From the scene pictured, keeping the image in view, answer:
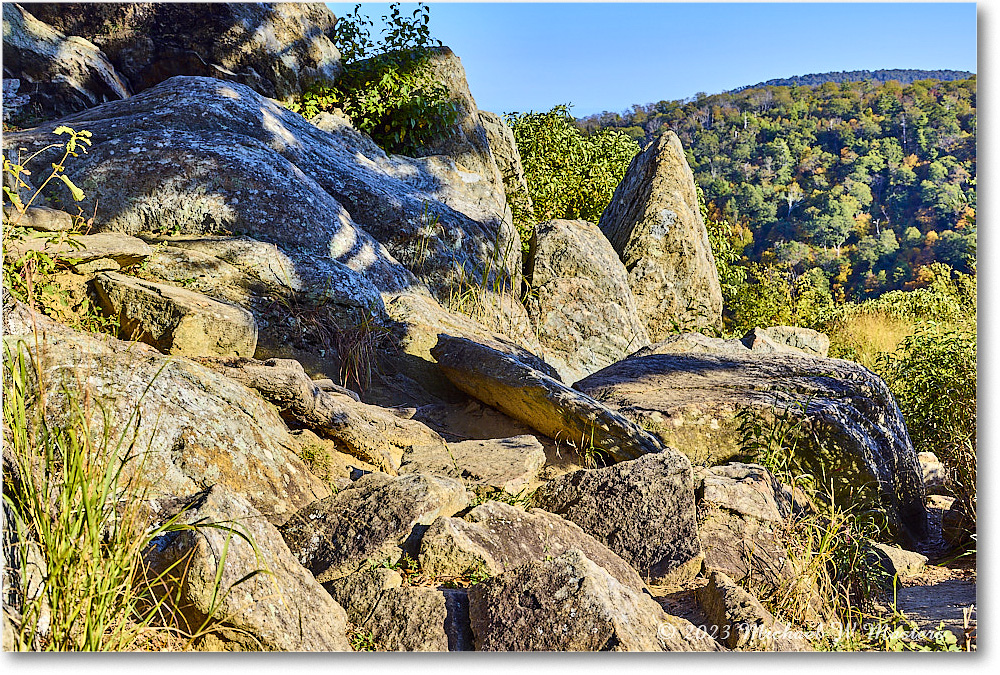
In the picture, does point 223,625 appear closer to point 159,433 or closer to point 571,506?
point 159,433

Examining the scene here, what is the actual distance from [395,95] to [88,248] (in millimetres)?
5087

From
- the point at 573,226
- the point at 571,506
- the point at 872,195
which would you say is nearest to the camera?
the point at 571,506

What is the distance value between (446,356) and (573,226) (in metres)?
4.06

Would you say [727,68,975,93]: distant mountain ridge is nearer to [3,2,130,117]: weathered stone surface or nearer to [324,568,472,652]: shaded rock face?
[324,568,472,652]: shaded rock face

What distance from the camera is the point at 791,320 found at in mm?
10930

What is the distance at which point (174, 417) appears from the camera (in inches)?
107

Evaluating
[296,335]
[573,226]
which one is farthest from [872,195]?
[296,335]

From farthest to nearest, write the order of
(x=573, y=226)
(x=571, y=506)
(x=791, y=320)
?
(x=791, y=320)
(x=573, y=226)
(x=571, y=506)

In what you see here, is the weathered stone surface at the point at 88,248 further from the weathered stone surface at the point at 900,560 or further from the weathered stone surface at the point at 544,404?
the weathered stone surface at the point at 900,560

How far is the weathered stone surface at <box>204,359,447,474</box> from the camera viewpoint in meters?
3.24

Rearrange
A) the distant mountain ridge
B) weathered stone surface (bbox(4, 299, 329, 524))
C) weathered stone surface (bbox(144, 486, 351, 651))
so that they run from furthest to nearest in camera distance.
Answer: the distant mountain ridge → weathered stone surface (bbox(4, 299, 329, 524)) → weathered stone surface (bbox(144, 486, 351, 651))

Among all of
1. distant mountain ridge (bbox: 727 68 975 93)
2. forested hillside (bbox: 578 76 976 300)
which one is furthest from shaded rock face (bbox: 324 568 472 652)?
distant mountain ridge (bbox: 727 68 975 93)

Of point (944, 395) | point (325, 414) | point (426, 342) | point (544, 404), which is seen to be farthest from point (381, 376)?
point (944, 395)

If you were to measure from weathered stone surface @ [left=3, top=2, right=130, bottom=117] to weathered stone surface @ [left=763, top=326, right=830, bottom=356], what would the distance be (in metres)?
7.65
